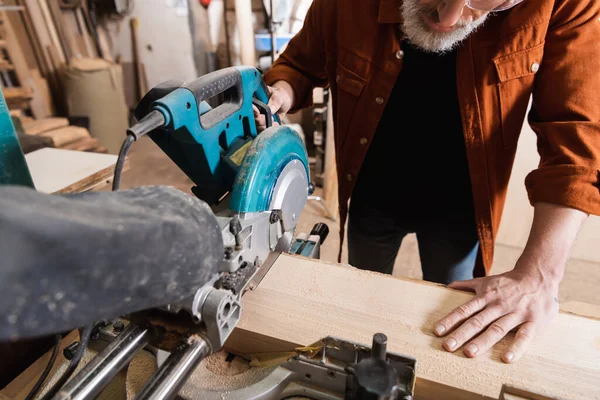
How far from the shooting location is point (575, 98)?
0.92m

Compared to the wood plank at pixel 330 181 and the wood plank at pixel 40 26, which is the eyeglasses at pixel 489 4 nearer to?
the wood plank at pixel 330 181

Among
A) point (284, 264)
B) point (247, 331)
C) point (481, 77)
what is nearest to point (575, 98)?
point (481, 77)

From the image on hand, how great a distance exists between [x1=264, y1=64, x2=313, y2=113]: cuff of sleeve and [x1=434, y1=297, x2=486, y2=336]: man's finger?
0.87 meters

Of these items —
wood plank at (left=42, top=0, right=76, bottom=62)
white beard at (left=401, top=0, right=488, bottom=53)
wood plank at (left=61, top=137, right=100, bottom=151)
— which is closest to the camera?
white beard at (left=401, top=0, right=488, bottom=53)

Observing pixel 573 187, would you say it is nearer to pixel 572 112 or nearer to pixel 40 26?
pixel 572 112

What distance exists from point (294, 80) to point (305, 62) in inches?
3.9

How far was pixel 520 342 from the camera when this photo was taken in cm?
71

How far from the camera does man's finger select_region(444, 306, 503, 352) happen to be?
71cm

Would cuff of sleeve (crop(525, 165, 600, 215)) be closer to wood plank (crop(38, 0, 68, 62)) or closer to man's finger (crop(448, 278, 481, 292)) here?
man's finger (crop(448, 278, 481, 292))

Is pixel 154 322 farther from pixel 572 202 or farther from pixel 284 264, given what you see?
pixel 572 202

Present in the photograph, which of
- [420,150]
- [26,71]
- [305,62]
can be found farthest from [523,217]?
[26,71]

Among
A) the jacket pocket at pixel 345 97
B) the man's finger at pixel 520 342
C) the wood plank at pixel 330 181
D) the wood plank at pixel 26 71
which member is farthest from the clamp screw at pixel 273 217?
the wood plank at pixel 26 71

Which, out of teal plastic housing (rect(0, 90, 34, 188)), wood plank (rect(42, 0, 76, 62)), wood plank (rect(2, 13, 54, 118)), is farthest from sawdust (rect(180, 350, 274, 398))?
wood plank (rect(42, 0, 76, 62))

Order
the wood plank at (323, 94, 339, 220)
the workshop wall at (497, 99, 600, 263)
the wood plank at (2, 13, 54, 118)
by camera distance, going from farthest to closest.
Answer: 1. the wood plank at (2, 13, 54, 118)
2. the wood plank at (323, 94, 339, 220)
3. the workshop wall at (497, 99, 600, 263)
